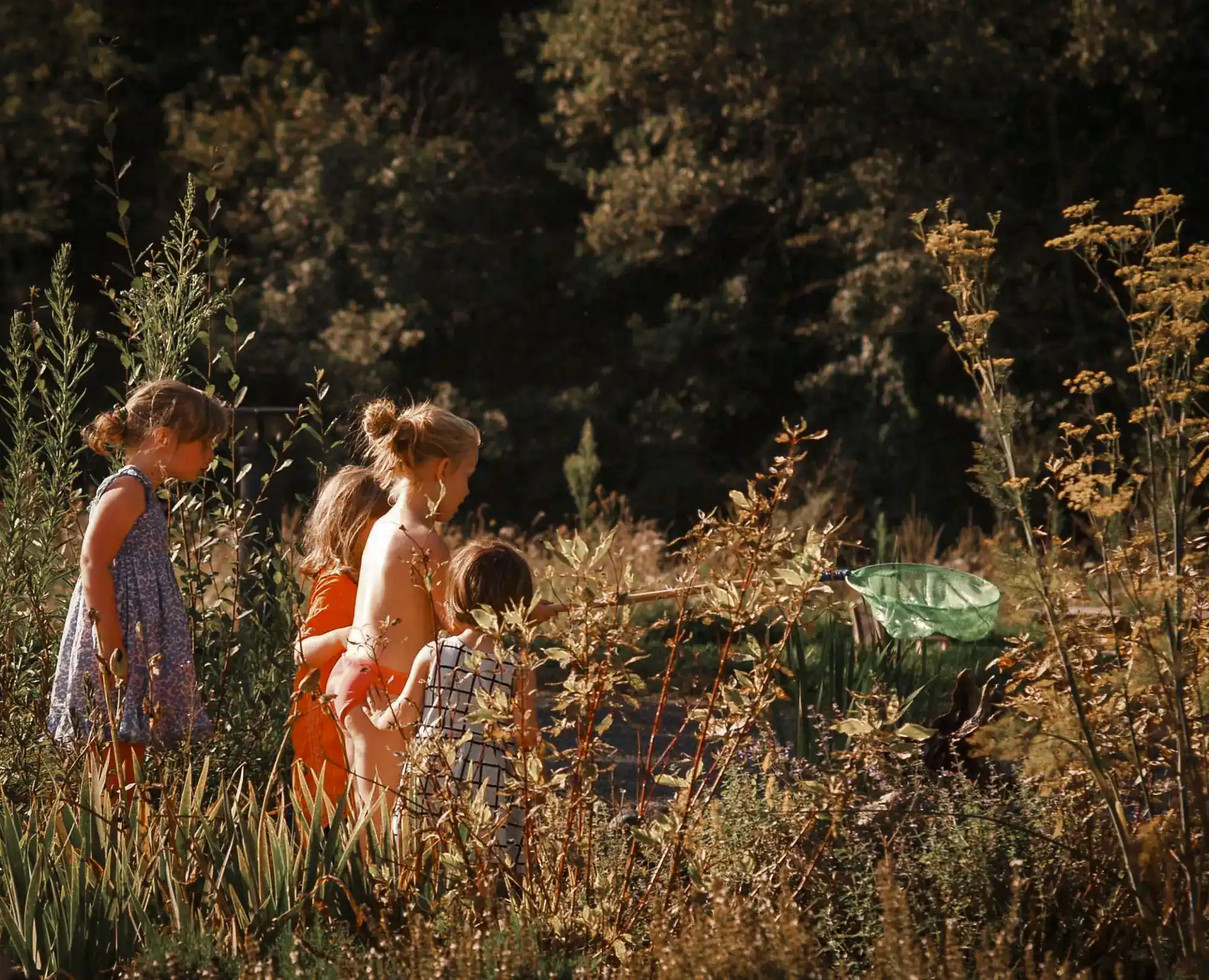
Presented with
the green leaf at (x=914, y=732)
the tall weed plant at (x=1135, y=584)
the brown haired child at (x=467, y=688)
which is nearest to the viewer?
the green leaf at (x=914, y=732)

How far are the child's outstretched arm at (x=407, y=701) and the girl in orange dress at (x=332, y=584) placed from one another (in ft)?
1.34

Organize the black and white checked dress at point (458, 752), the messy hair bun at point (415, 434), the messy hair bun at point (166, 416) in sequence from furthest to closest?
the messy hair bun at point (166, 416) → the messy hair bun at point (415, 434) → the black and white checked dress at point (458, 752)

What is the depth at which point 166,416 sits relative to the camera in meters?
3.59

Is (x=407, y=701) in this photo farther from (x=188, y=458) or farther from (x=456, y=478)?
(x=188, y=458)

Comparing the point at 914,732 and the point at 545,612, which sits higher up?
the point at 545,612

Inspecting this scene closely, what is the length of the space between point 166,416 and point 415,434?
616 millimetres

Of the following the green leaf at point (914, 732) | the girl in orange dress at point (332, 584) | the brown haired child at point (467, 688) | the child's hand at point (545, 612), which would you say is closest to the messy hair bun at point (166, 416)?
the girl in orange dress at point (332, 584)

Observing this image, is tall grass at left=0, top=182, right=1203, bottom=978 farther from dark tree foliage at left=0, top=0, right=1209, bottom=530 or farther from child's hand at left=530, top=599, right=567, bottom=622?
dark tree foliage at left=0, top=0, right=1209, bottom=530

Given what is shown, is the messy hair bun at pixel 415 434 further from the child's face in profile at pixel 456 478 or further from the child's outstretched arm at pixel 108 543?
the child's outstretched arm at pixel 108 543

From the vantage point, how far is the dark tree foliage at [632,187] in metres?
17.1

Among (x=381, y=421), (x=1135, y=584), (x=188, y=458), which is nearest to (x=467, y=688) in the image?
(x=381, y=421)

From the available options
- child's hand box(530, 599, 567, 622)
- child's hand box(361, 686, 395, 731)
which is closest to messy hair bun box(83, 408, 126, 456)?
child's hand box(361, 686, 395, 731)

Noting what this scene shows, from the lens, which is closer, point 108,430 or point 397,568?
point 397,568

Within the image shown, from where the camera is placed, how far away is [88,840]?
2.96 metres
